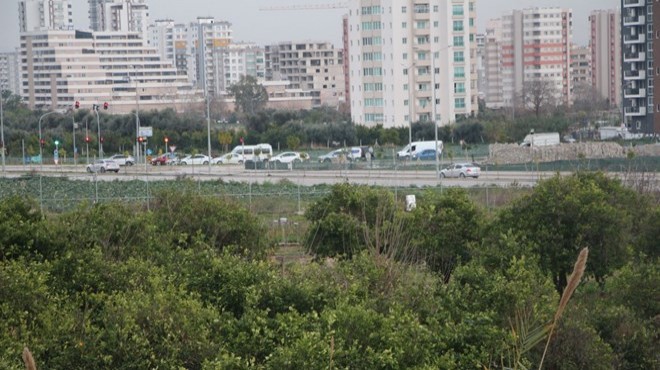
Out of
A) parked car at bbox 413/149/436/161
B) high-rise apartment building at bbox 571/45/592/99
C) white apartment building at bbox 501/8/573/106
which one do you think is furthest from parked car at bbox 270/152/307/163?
high-rise apartment building at bbox 571/45/592/99

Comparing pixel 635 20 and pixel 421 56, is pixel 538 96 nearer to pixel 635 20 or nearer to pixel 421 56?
pixel 421 56

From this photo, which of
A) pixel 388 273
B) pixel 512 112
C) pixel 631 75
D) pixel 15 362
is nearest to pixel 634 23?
pixel 631 75

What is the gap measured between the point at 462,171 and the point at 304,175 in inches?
257

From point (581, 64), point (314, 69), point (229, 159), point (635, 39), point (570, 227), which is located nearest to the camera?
point (570, 227)

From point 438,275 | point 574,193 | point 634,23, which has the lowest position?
point 438,275

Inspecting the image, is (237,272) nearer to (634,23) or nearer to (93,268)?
(93,268)

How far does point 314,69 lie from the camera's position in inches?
5709

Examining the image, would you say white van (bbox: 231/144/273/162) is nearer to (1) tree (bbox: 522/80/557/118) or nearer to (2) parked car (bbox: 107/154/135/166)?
(2) parked car (bbox: 107/154/135/166)

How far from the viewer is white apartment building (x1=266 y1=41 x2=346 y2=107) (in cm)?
14338

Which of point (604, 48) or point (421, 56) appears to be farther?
point (604, 48)

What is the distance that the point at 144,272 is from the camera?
16.0m

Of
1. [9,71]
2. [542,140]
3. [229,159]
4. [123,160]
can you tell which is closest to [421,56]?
[542,140]

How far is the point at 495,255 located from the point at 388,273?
8.00 feet

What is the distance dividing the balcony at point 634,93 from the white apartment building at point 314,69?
71.0 meters
